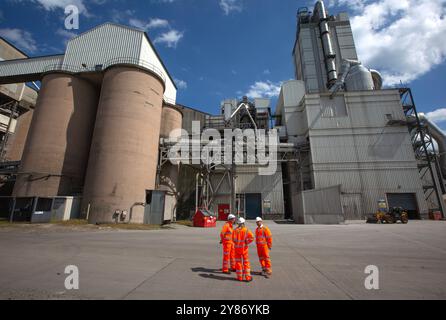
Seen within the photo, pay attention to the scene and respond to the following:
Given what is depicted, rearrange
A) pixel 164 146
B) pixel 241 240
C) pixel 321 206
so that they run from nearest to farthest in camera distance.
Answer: pixel 241 240
pixel 321 206
pixel 164 146

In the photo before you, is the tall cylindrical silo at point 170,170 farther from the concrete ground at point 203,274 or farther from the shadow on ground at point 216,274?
the shadow on ground at point 216,274

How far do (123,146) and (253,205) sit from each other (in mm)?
17435

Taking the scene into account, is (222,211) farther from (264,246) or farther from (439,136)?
(439,136)

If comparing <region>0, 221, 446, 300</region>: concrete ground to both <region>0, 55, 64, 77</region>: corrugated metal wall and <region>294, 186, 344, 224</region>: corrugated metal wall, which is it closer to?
<region>294, 186, 344, 224</region>: corrugated metal wall

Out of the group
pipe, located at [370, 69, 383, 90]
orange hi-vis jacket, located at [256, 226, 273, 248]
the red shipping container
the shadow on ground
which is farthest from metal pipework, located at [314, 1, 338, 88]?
the shadow on ground

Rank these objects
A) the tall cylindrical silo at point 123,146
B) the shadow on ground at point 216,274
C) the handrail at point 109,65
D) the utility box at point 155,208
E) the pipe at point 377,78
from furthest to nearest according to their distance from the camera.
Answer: the pipe at point 377,78
the handrail at point 109,65
the utility box at point 155,208
the tall cylindrical silo at point 123,146
the shadow on ground at point 216,274

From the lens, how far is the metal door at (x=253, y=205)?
1063 inches

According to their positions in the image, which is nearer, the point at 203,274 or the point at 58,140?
the point at 203,274

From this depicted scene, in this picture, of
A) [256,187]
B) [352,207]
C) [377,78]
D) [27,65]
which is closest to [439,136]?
[377,78]

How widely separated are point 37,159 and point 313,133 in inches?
1243

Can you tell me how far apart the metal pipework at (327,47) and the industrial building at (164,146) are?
2.66 ft

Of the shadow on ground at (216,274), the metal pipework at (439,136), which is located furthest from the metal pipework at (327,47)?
the shadow on ground at (216,274)

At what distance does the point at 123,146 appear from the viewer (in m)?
19.1
